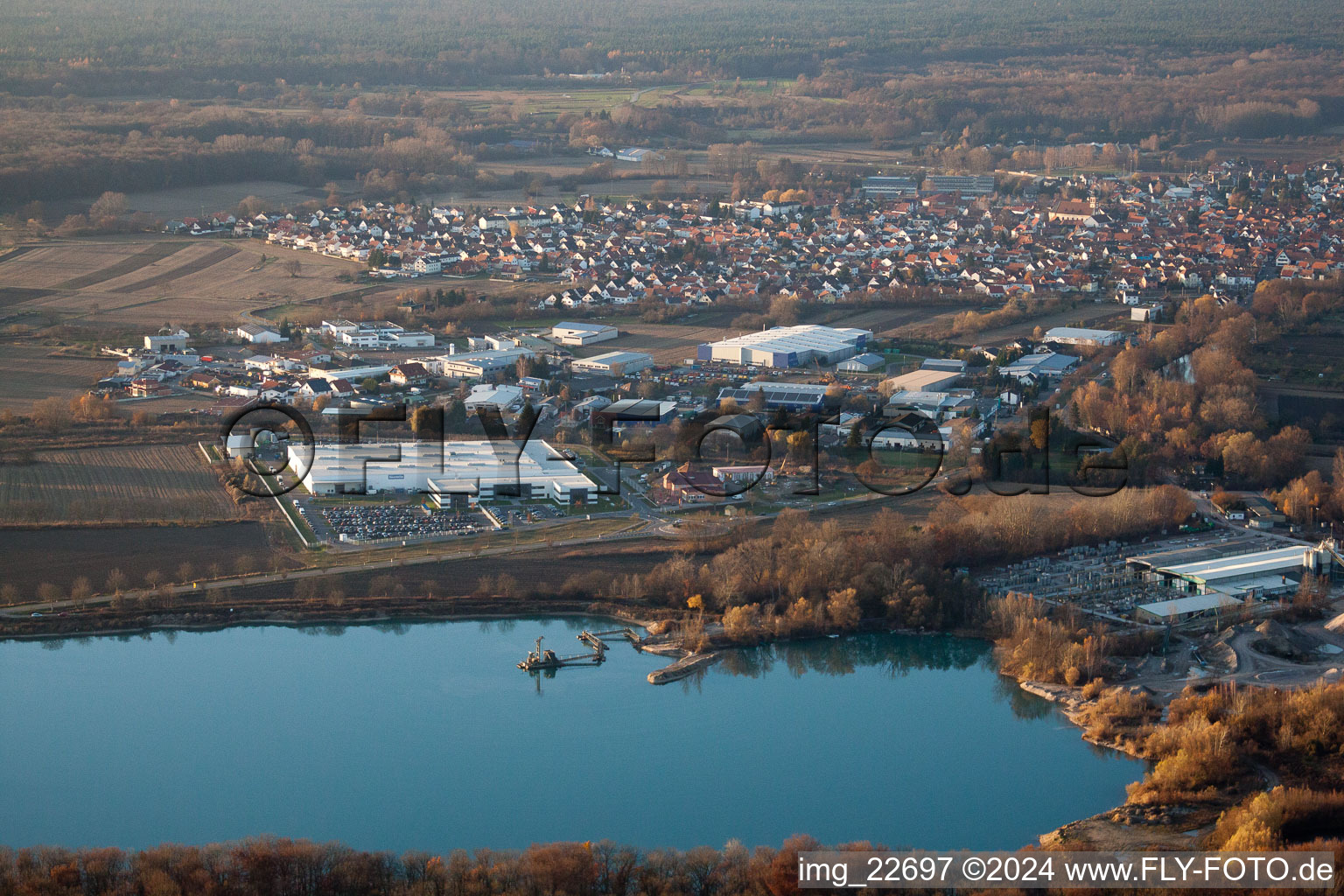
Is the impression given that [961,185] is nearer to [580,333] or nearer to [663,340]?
[663,340]

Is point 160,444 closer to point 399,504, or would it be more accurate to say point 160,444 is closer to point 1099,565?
point 399,504

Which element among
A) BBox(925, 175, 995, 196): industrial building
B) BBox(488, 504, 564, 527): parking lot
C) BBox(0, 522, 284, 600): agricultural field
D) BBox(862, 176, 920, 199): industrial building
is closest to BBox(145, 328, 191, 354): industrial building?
BBox(0, 522, 284, 600): agricultural field

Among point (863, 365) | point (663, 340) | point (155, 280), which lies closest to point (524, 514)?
point (863, 365)

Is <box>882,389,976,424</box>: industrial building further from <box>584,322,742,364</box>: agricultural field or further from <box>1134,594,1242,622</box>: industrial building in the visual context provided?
<box>1134,594,1242,622</box>: industrial building

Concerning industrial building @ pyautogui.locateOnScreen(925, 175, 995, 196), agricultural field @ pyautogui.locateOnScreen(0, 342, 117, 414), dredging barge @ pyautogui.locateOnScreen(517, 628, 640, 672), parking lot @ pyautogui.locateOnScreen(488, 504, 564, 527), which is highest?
industrial building @ pyautogui.locateOnScreen(925, 175, 995, 196)

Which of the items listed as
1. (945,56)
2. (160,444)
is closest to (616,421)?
(160,444)

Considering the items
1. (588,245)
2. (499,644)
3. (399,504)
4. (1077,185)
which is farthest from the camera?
(1077,185)
